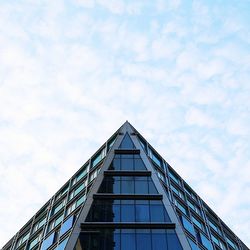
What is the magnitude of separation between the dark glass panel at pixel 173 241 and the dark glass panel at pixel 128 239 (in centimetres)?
338

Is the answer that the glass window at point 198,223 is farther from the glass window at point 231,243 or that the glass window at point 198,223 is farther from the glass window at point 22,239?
the glass window at point 22,239

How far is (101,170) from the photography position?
50094 mm

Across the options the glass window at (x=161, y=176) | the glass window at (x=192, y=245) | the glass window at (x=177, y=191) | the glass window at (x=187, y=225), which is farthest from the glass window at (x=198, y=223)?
the glass window at (x=192, y=245)

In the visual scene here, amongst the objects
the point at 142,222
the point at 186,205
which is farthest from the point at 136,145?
the point at 142,222

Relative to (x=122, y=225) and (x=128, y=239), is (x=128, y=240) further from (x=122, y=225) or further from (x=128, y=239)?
(x=122, y=225)

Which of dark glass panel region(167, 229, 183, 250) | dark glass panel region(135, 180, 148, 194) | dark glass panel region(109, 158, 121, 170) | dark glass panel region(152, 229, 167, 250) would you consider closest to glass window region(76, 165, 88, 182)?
dark glass panel region(109, 158, 121, 170)

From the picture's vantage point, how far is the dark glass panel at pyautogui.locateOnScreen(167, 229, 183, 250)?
4081 centimetres

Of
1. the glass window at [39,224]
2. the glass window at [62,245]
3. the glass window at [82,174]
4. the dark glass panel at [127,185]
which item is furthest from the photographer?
the glass window at [39,224]

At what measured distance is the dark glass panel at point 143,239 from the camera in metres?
40.4

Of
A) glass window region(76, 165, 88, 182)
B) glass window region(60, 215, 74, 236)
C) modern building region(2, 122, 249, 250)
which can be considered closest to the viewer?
modern building region(2, 122, 249, 250)

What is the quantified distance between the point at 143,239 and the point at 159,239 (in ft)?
4.98

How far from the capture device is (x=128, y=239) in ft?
134

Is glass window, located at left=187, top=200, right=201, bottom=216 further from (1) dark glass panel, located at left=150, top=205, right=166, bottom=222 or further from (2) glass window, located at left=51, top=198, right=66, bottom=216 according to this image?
(2) glass window, located at left=51, top=198, right=66, bottom=216

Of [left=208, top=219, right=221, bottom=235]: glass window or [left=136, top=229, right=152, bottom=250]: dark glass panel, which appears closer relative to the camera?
[left=136, top=229, right=152, bottom=250]: dark glass panel
